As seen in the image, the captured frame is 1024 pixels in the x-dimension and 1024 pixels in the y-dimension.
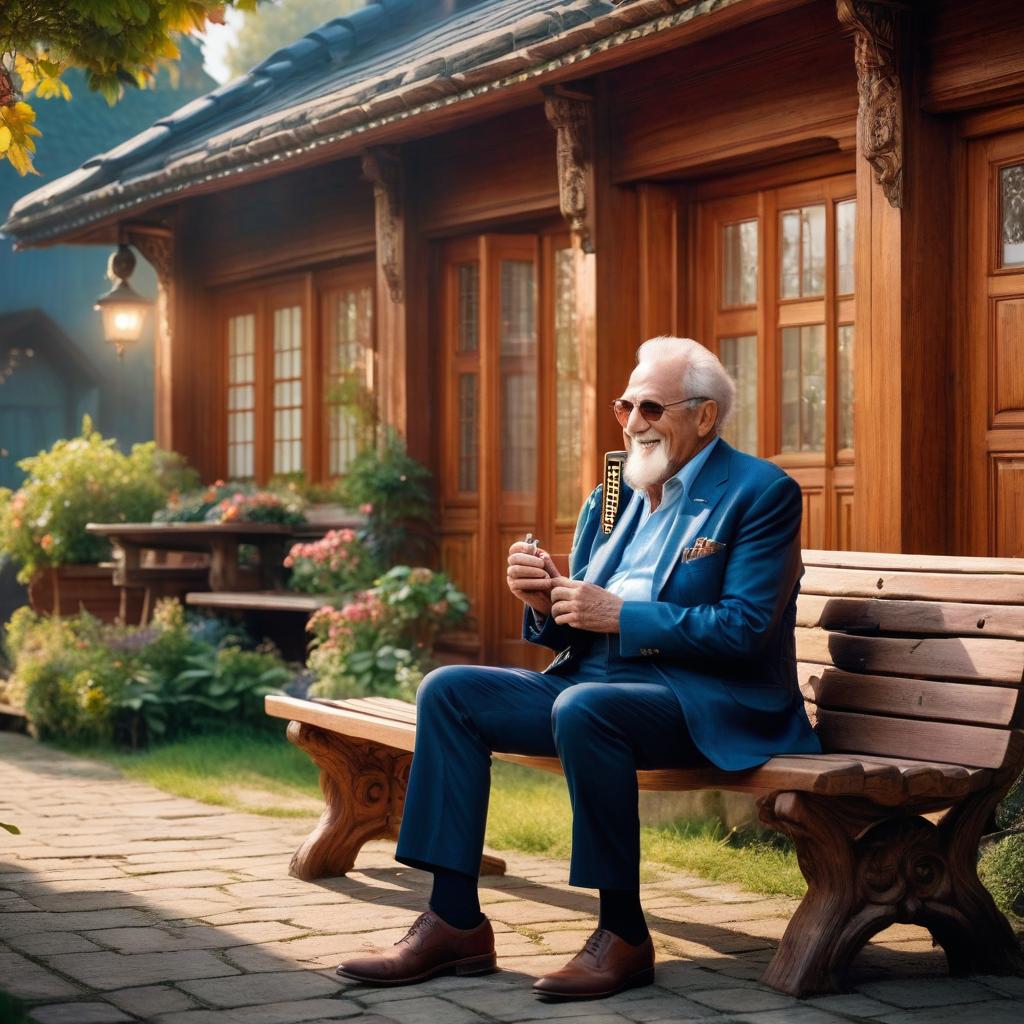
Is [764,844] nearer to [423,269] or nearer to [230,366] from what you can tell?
[423,269]

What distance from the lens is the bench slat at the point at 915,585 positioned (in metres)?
4.25

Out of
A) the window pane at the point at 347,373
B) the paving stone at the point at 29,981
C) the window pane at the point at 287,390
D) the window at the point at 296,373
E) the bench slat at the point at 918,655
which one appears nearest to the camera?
the paving stone at the point at 29,981

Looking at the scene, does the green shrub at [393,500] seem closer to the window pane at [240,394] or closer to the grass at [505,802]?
the grass at [505,802]

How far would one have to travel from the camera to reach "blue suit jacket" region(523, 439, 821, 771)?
401cm

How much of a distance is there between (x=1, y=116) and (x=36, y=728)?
17.2 feet

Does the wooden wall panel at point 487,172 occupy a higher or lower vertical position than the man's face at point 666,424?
higher

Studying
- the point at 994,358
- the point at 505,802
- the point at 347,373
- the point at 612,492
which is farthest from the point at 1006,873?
the point at 347,373

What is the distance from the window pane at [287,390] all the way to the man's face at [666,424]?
281 inches

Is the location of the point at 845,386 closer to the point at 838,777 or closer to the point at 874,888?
the point at 874,888

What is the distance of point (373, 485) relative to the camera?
31.2 ft

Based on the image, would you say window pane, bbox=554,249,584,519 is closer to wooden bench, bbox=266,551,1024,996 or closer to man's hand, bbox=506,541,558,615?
wooden bench, bbox=266,551,1024,996

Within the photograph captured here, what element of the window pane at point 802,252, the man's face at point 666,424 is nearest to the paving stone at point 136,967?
the man's face at point 666,424

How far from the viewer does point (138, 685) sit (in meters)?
9.08

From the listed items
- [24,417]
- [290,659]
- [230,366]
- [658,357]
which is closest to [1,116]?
[658,357]
